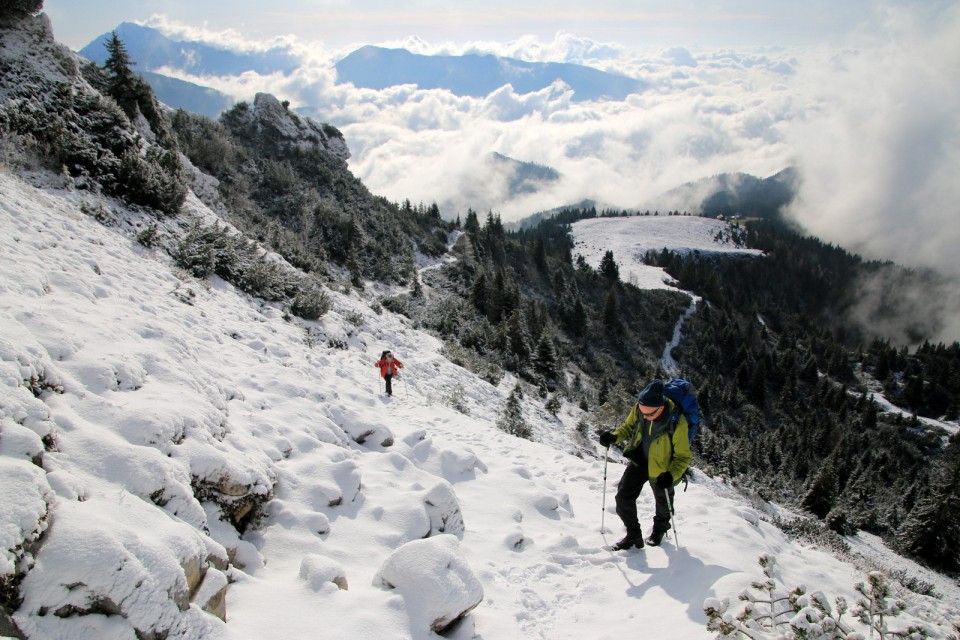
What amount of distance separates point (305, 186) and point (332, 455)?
37757 mm

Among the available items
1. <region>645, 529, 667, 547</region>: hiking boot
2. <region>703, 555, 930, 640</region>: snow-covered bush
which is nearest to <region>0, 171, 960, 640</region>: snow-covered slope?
<region>645, 529, 667, 547</region>: hiking boot

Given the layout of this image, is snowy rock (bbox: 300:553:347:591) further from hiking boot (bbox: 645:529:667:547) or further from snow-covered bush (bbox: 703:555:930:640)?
hiking boot (bbox: 645:529:667:547)

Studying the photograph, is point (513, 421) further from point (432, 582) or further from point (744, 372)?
Result: point (744, 372)

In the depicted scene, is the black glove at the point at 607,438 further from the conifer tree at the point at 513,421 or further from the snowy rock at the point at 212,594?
the conifer tree at the point at 513,421

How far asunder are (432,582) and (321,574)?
952 millimetres

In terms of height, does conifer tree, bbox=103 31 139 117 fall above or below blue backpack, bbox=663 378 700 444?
above

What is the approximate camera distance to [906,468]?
85.6 meters

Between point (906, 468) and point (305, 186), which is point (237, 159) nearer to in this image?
point (305, 186)

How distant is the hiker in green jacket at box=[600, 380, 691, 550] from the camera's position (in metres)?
5.48

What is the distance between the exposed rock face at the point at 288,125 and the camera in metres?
45.1

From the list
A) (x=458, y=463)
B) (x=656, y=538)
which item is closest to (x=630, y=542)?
(x=656, y=538)

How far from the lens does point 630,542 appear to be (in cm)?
591

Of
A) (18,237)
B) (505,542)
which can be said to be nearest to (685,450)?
(505,542)

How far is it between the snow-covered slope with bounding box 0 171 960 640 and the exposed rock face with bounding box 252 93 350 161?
40.2 metres
